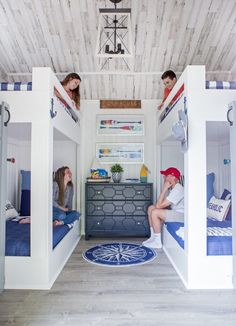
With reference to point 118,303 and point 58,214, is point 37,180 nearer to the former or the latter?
point 58,214

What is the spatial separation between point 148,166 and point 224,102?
2315 mm

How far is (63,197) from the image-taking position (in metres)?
3.59

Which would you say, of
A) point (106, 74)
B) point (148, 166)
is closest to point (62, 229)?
point (148, 166)

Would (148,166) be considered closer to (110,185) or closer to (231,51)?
(110,185)

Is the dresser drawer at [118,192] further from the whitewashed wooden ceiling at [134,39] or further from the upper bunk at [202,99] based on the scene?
the upper bunk at [202,99]

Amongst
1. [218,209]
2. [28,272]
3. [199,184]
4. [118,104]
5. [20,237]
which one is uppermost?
[118,104]

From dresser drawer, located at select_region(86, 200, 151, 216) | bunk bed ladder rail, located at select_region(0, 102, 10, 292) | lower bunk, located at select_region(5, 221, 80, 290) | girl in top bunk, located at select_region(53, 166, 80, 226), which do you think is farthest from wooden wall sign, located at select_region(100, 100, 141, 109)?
lower bunk, located at select_region(5, 221, 80, 290)

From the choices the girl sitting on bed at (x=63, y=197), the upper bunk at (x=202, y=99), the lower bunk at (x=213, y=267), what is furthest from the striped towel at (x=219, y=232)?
the girl sitting on bed at (x=63, y=197)

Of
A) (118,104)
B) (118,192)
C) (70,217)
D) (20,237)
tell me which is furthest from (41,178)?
(118,104)

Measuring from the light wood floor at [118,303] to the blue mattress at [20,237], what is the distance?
1.09 feet

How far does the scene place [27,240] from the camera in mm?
2396

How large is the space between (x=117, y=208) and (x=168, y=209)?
839 mm

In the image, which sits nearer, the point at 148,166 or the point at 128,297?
the point at 128,297

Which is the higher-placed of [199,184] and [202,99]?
[202,99]
